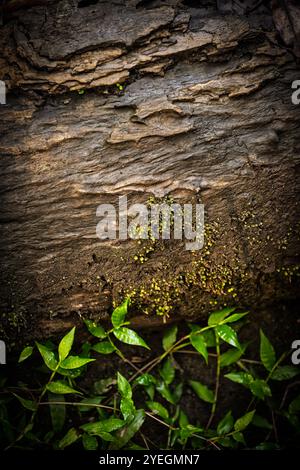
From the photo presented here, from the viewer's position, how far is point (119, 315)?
1.95 metres

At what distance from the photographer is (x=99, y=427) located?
1.95m

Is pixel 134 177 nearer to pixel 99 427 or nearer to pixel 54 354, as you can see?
pixel 54 354

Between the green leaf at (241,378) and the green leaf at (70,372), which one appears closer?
the green leaf at (70,372)

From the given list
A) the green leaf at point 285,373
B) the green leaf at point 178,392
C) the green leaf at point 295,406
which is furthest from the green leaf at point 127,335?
the green leaf at point 295,406

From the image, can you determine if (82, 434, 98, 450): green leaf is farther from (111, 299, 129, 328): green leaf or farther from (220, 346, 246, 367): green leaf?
(220, 346, 246, 367): green leaf

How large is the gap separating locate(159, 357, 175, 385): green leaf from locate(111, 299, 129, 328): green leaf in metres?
0.52

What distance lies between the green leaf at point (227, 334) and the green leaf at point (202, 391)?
1.42ft

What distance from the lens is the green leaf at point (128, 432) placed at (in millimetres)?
1964

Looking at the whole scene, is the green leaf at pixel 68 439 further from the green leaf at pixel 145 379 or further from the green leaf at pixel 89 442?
the green leaf at pixel 145 379

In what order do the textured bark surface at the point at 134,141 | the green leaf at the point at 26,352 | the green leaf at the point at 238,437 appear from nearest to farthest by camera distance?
the textured bark surface at the point at 134,141 < the green leaf at the point at 26,352 < the green leaf at the point at 238,437

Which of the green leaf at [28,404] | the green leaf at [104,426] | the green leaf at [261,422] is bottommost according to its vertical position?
the green leaf at [261,422]

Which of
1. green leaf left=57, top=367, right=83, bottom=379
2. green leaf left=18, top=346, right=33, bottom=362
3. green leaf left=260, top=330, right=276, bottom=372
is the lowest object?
green leaf left=57, top=367, right=83, bottom=379

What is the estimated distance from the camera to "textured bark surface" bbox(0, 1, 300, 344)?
6.03 feet

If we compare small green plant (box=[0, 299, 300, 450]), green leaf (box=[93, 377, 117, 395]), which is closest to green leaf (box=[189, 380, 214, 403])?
small green plant (box=[0, 299, 300, 450])
